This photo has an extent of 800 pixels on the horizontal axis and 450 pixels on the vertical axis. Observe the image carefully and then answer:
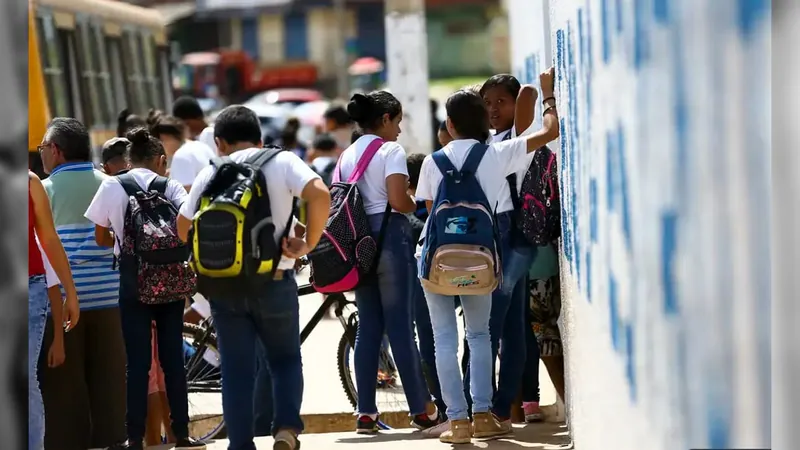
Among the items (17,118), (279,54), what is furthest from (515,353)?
(279,54)

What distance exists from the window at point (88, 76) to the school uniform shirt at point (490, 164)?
9.71m

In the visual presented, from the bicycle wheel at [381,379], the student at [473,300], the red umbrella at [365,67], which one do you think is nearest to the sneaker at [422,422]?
the student at [473,300]

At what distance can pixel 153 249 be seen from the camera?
6.68m

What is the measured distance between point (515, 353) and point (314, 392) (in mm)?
2834

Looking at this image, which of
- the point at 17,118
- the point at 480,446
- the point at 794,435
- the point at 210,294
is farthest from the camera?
the point at 480,446

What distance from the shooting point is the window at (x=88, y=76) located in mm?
15648

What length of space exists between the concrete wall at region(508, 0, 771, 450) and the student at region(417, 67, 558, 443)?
1.39 meters

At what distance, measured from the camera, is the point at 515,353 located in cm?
693

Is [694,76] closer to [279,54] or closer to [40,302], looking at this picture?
[40,302]

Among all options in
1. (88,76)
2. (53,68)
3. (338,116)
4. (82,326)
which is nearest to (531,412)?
(82,326)

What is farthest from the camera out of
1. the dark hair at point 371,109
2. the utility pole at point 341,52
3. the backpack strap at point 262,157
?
the utility pole at point 341,52

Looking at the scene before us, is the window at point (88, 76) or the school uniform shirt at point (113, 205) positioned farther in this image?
the window at point (88, 76)

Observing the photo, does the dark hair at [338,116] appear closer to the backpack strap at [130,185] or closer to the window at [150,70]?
the window at [150,70]

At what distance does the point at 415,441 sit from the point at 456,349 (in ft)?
2.12
